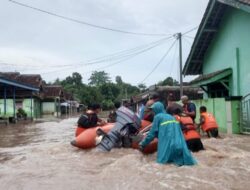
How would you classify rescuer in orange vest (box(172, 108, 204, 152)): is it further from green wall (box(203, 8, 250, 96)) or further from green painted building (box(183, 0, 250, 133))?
green wall (box(203, 8, 250, 96))

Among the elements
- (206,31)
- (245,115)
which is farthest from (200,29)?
(245,115)

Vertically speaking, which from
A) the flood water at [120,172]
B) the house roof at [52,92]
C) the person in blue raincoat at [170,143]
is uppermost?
the house roof at [52,92]

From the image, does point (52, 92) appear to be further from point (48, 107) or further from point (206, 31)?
point (206, 31)

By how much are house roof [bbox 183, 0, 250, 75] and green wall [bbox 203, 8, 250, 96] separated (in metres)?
0.26

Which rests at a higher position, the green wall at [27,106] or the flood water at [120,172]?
the green wall at [27,106]

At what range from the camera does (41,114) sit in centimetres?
5988

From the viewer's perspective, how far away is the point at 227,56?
722 inches

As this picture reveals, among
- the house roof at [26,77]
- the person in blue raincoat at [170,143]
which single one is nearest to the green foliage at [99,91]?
the house roof at [26,77]

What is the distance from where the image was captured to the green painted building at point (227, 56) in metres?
15.2

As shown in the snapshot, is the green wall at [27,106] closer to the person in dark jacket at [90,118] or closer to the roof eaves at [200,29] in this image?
the roof eaves at [200,29]

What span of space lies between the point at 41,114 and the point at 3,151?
157ft

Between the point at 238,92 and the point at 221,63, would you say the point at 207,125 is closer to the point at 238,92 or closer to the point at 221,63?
the point at 238,92

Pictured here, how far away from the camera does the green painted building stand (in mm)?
15180

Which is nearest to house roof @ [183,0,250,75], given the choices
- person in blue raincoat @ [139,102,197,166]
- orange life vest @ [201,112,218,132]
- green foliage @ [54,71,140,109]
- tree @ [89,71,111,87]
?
orange life vest @ [201,112,218,132]
